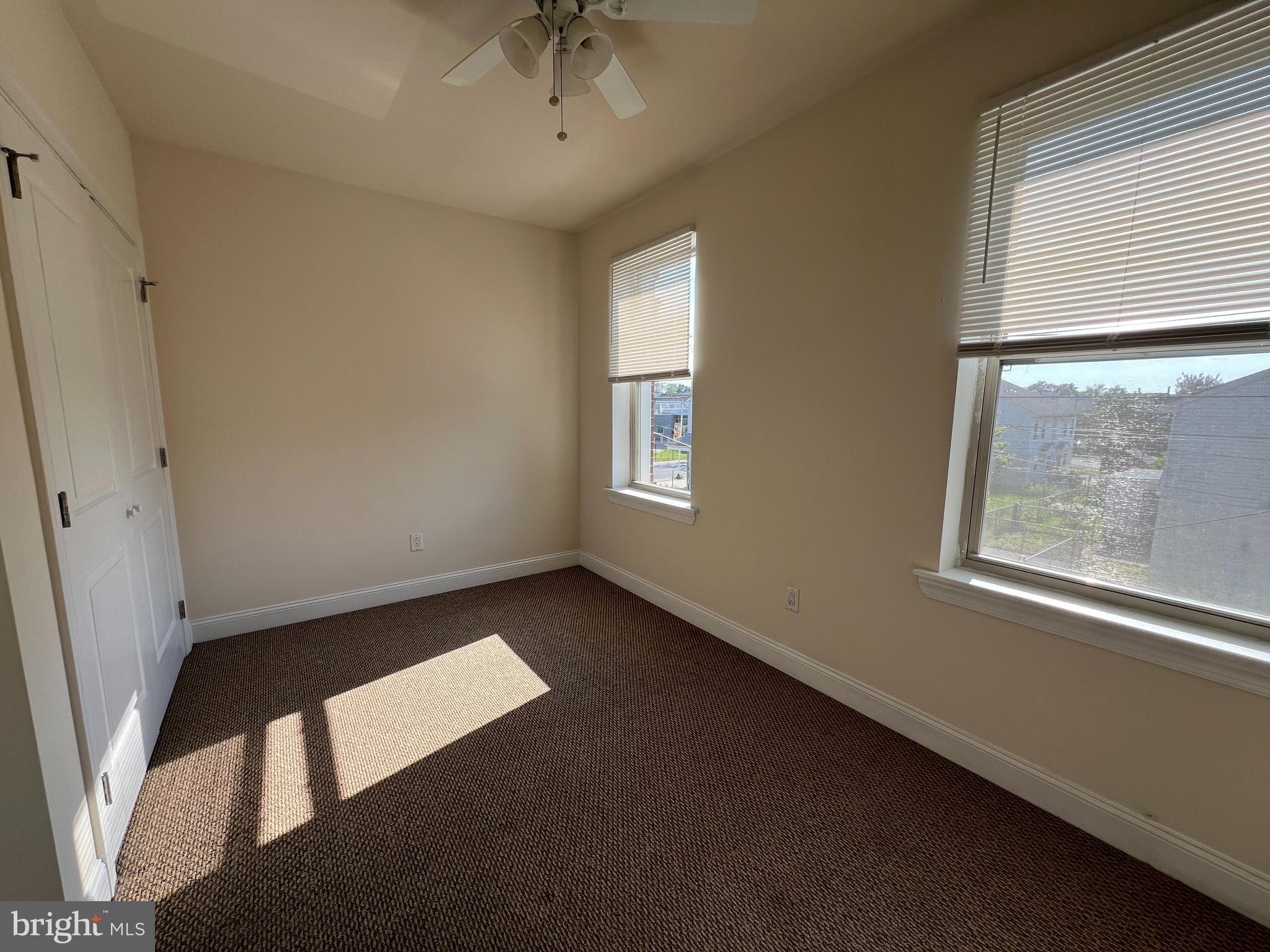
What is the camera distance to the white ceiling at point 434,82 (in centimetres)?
166

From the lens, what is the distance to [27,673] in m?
1.07

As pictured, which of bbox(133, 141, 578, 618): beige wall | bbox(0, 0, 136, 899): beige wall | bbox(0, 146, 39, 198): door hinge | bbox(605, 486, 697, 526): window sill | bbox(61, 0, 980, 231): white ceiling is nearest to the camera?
bbox(0, 0, 136, 899): beige wall

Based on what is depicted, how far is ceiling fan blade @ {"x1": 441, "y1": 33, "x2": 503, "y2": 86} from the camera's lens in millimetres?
1595

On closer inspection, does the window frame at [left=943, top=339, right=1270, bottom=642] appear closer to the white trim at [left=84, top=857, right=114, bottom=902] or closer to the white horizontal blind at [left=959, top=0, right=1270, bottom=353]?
the white horizontal blind at [left=959, top=0, right=1270, bottom=353]

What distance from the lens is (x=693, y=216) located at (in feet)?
9.10

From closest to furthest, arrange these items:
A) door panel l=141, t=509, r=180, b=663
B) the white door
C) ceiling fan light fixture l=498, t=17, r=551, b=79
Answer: the white door → ceiling fan light fixture l=498, t=17, r=551, b=79 → door panel l=141, t=509, r=180, b=663

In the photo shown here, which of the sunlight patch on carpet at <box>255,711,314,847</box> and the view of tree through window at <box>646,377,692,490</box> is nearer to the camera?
the sunlight patch on carpet at <box>255,711,314,847</box>

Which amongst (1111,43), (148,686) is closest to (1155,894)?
(1111,43)

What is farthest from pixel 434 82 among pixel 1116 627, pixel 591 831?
pixel 1116 627

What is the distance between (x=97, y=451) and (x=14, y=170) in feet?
2.73

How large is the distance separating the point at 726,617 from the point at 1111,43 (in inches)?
104

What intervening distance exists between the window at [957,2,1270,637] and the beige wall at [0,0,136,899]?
2.69 m

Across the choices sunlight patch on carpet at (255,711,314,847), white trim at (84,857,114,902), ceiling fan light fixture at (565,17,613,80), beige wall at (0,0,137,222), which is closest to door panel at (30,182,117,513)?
beige wall at (0,0,137,222)

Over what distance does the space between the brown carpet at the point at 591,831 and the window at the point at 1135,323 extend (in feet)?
2.89
